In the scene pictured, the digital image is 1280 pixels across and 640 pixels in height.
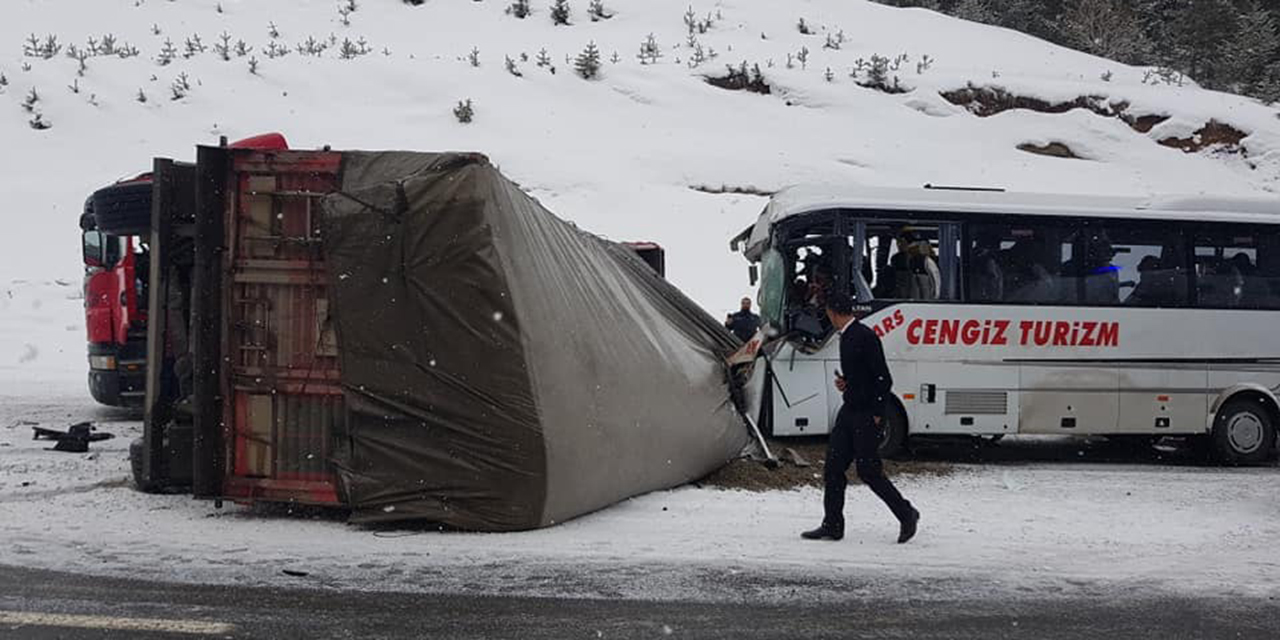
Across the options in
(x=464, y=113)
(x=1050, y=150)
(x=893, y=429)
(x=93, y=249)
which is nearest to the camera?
(x=893, y=429)

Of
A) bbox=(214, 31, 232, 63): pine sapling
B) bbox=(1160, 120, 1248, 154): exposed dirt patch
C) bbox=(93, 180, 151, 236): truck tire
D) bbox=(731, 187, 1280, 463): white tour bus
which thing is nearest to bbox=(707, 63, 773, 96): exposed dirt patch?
bbox=(1160, 120, 1248, 154): exposed dirt patch

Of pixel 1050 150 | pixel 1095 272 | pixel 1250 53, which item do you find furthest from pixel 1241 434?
pixel 1250 53

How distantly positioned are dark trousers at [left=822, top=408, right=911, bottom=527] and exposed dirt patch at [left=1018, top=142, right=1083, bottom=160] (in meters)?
23.2

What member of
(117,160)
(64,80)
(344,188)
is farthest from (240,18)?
(344,188)

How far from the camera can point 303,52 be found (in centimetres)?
3266

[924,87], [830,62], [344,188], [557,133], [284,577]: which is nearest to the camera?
[284,577]

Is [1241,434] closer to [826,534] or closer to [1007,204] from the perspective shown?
[1007,204]

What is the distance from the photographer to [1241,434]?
12188mm

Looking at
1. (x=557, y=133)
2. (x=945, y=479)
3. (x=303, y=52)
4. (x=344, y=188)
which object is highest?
(x=303, y=52)

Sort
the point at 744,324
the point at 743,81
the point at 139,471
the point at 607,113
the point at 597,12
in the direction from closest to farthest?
1. the point at 139,471
2. the point at 744,324
3. the point at 607,113
4. the point at 743,81
5. the point at 597,12

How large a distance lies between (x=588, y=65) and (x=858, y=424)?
83.1 feet

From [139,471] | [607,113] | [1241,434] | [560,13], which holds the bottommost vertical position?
[1241,434]

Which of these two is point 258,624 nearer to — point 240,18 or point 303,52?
point 303,52

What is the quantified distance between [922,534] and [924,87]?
25.9 m
